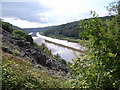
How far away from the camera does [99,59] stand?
3.32 metres

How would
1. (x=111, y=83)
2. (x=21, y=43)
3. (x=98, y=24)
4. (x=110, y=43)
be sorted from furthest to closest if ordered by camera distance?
(x=21, y=43) < (x=98, y=24) < (x=110, y=43) < (x=111, y=83)

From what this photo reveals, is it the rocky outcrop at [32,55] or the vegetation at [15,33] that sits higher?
the vegetation at [15,33]

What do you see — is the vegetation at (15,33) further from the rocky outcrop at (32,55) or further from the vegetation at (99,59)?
the vegetation at (99,59)

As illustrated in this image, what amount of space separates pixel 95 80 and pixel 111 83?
324 mm

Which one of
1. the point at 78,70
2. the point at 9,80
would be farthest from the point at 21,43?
the point at 78,70

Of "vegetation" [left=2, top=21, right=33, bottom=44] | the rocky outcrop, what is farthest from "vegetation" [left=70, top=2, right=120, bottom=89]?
"vegetation" [left=2, top=21, right=33, bottom=44]

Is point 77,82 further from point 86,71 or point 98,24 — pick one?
point 98,24

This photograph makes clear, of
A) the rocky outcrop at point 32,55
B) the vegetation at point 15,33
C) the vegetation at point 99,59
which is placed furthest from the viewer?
the vegetation at point 15,33

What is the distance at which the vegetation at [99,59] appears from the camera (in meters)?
3.09

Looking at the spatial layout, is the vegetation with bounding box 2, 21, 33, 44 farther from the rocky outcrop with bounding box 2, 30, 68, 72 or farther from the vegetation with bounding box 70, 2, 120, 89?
the vegetation with bounding box 70, 2, 120, 89

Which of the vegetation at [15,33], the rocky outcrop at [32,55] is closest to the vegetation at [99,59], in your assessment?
the rocky outcrop at [32,55]

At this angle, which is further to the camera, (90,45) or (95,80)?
(90,45)

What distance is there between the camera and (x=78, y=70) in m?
3.61

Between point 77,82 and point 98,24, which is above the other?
point 98,24
